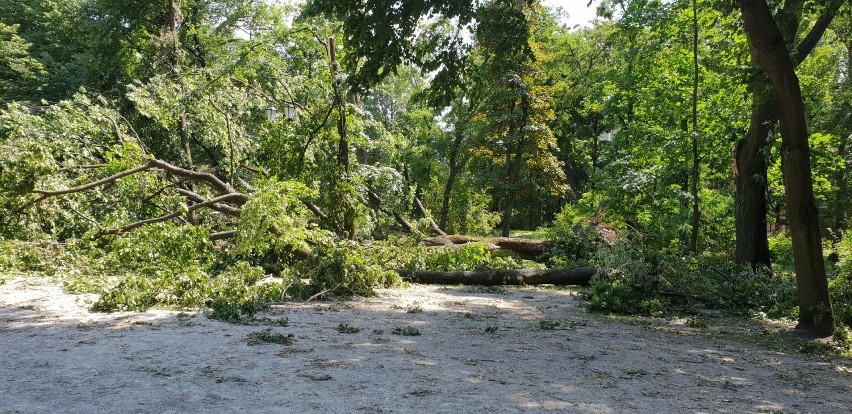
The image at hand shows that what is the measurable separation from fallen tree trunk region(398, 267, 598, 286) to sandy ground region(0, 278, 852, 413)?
3609 mm

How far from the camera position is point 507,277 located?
424 inches

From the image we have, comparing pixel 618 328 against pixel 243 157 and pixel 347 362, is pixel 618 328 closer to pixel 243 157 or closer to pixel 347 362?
pixel 347 362

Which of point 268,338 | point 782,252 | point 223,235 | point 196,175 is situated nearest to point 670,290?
point 268,338

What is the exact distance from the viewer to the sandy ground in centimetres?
363

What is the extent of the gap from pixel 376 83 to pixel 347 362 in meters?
4.00

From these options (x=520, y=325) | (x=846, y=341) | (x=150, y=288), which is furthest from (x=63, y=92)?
(x=846, y=341)

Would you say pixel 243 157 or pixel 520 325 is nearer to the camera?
pixel 520 325

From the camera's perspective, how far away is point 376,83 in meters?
7.61

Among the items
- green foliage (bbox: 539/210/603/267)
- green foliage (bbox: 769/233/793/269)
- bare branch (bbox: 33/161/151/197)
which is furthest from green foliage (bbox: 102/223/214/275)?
green foliage (bbox: 769/233/793/269)

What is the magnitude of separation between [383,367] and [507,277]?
21.3ft

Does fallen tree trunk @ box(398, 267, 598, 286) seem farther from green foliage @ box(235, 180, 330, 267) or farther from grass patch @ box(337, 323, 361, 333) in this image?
grass patch @ box(337, 323, 361, 333)

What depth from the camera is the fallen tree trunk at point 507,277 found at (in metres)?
10.7

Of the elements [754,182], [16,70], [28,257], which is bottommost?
[28,257]

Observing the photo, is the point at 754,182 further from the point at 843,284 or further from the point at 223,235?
the point at 223,235
